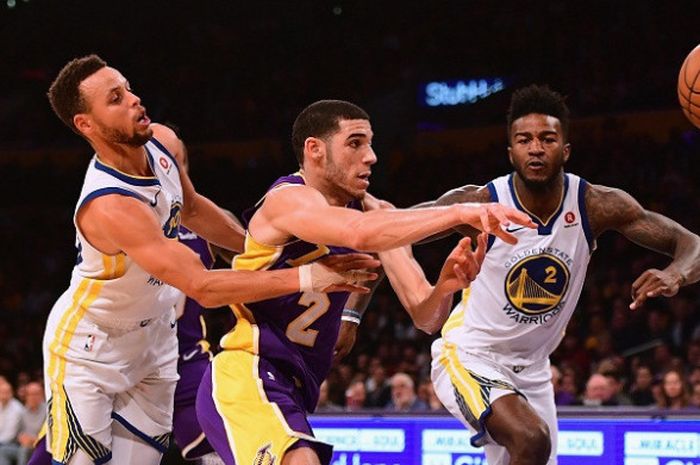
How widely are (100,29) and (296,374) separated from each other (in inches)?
718

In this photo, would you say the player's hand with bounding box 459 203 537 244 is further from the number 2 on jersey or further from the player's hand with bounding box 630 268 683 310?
the player's hand with bounding box 630 268 683 310

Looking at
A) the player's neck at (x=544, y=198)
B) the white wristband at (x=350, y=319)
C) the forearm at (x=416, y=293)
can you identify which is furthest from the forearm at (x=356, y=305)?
the player's neck at (x=544, y=198)

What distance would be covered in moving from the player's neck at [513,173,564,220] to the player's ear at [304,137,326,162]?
4.52 ft

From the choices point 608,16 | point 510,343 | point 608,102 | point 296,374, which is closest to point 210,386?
point 296,374

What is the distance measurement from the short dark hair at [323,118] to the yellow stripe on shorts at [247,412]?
79 centimetres

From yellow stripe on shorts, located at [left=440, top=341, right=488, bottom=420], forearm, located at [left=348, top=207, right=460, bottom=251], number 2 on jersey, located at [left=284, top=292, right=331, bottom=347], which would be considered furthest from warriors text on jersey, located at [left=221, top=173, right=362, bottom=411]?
yellow stripe on shorts, located at [left=440, top=341, right=488, bottom=420]

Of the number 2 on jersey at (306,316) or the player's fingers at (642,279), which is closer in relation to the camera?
the number 2 on jersey at (306,316)

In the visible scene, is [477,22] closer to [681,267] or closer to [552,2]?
[552,2]

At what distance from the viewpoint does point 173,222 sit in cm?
432

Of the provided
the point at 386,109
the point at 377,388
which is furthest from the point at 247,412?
the point at 386,109

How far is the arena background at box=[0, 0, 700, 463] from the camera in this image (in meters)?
12.1

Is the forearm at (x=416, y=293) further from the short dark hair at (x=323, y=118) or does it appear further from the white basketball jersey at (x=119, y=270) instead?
the white basketball jersey at (x=119, y=270)

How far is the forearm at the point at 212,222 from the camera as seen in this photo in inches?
186

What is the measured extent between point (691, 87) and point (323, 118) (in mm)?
2152
